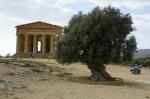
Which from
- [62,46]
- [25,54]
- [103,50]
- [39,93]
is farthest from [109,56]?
[25,54]

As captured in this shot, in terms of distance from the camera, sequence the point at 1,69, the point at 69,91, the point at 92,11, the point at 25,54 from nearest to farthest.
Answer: the point at 69,91, the point at 1,69, the point at 92,11, the point at 25,54

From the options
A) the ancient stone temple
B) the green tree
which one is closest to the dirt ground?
the green tree

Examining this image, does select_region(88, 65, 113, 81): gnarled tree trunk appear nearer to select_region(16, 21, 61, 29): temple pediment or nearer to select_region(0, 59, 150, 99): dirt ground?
select_region(0, 59, 150, 99): dirt ground

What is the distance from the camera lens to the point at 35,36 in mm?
72875

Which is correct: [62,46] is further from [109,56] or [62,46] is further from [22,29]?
[22,29]

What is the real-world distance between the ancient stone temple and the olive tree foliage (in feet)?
128

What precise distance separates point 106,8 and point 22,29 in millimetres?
42210

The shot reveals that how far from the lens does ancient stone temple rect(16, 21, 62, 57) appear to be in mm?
71312

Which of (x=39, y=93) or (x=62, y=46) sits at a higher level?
(x=62, y=46)

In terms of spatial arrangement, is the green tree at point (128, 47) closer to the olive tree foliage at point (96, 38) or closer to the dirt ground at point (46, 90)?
the olive tree foliage at point (96, 38)

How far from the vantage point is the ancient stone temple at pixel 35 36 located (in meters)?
71.3

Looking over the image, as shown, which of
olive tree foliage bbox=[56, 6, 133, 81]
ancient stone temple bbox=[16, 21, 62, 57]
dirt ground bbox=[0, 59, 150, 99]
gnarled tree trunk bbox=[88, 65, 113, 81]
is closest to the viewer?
dirt ground bbox=[0, 59, 150, 99]

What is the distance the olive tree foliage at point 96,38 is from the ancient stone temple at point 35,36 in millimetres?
39049

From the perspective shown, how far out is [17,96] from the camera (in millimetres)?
19484
